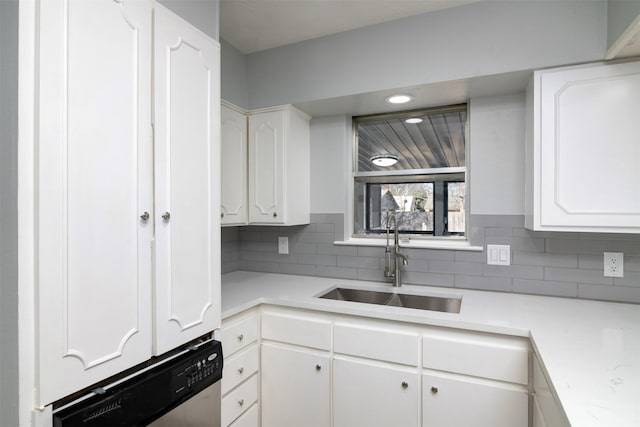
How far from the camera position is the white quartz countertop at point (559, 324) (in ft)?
2.95

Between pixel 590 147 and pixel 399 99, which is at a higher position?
pixel 399 99

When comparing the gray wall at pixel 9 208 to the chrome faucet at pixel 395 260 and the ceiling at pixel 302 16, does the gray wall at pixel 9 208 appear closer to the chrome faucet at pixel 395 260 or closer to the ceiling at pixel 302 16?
the ceiling at pixel 302 16

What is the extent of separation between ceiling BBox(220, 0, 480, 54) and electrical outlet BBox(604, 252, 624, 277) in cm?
149

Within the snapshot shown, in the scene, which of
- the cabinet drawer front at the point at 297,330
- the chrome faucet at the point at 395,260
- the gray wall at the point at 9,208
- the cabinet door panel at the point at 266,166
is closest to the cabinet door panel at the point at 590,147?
the chrome faucet at the point at 395,260

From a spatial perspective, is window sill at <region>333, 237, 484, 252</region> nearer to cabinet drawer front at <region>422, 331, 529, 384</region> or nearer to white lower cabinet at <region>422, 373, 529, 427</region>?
cabinet drawer front at <region>422, 331, 529, 384</region>

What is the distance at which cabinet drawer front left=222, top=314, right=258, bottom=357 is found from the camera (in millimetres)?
1654

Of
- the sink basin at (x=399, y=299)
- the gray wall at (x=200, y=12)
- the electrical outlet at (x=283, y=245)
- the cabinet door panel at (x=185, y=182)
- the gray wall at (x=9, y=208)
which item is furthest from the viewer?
the electrical outlet at (x=283, y=245)

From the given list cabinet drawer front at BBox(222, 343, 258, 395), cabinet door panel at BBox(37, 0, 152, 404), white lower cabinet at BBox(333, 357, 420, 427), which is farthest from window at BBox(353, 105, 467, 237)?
cabinet door panel at BBox(37, 0, 152, 404)

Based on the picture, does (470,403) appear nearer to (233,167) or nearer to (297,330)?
(297,330)

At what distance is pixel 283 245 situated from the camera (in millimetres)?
2576

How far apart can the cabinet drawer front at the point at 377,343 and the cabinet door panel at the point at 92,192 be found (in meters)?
0.90

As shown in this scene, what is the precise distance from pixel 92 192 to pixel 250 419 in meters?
1.44

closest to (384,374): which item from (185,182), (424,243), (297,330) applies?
(297,330)

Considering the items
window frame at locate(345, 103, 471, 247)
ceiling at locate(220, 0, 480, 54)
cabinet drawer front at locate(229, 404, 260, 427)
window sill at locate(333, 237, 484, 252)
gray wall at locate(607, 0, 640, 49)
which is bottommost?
cabinet drawer front at locate(229, 404, 260, 427)
